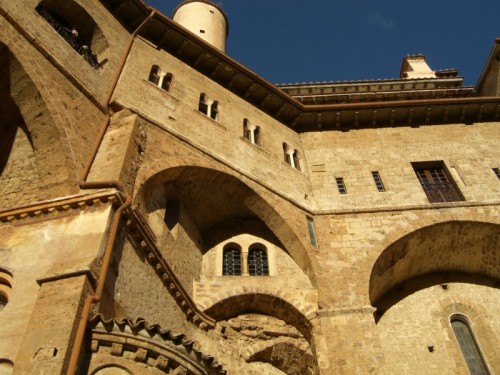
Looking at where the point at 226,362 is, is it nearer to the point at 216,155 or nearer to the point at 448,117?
the point at 216,155

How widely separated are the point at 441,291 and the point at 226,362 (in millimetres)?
6124

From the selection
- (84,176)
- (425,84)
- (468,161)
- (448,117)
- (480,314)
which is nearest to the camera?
(84,176)

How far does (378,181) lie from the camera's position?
45.5 ft

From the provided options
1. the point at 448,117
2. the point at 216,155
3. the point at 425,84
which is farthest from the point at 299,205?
the point at 425,84

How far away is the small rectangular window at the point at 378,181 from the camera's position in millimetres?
13553

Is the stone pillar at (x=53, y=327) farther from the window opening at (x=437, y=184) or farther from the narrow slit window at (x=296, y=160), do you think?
the window opening at (x=437, y=184)

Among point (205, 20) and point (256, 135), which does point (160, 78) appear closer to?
point (256, 135)

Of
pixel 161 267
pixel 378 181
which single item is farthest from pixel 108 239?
pixel 378 181

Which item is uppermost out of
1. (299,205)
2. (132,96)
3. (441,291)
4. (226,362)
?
(132,96)

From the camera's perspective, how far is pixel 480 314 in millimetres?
11953

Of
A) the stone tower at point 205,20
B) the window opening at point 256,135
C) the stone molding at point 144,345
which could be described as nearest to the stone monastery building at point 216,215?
the stone molding at point 144,345

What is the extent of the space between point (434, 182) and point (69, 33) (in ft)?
34.1

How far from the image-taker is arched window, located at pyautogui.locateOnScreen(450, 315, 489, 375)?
11.1 metres

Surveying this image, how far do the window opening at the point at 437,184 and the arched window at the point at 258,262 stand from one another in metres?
4.97
